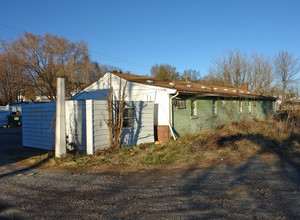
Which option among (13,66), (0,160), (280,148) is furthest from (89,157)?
(13,66)

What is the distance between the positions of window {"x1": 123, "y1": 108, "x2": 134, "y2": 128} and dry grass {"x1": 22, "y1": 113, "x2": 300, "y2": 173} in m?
1.13

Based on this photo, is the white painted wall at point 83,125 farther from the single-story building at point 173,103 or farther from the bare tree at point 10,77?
the bare tree at point 10,77

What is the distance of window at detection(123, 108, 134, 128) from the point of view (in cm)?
1099

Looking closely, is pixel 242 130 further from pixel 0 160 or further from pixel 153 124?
pixel 0 160

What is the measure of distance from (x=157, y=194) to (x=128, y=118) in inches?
236

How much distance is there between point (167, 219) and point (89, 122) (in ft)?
19.9

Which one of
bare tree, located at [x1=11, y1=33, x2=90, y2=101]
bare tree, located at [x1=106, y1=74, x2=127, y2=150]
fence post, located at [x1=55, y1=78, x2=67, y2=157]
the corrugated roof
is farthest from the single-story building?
bare tree, located at [x1=11, y1=33, x2=90, y2=101]

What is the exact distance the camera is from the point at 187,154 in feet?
31.0

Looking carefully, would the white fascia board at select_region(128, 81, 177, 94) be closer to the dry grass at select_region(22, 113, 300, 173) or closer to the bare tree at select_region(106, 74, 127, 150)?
the dry grass at select_region(22, 113, 300, 173)

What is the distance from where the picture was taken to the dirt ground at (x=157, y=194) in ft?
14.4

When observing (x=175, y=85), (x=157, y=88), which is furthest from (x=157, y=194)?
(x=175, y=85)

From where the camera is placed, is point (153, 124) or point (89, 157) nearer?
point (89, 157)

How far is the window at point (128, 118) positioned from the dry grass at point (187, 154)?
113 centimetres

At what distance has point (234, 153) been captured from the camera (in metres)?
9.80
